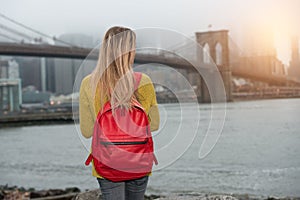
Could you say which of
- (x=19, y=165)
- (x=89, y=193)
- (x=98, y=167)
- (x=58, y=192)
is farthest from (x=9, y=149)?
(x=98, y=167)

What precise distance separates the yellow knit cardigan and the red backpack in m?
0.02

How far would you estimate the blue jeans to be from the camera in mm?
1026

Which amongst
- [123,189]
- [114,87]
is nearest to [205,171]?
[123,189]

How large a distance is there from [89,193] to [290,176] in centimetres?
552

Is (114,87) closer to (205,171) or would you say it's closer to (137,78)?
(137,78)

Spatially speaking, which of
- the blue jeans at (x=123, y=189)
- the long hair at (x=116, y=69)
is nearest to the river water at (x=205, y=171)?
the blue jeans at (x=123, y=189)

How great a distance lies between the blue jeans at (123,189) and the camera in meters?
1.03

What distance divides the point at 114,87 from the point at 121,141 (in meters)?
0.13

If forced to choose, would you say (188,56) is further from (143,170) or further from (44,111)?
(44,111)

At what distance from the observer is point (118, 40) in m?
1.00

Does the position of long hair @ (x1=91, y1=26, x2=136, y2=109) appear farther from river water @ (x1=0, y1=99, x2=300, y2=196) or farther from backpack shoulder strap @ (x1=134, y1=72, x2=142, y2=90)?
river water @ (x1=0, y1=99, x2=300, y2=196)

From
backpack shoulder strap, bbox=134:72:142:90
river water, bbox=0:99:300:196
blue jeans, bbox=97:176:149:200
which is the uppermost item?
backpack shoulder strap, bbox=134:72:142:90

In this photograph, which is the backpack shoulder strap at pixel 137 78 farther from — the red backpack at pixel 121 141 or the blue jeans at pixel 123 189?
the blue jeans at pixel 123 189

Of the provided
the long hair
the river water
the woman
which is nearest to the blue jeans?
the woman
